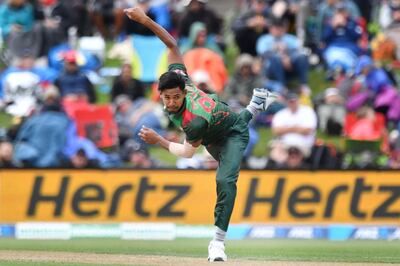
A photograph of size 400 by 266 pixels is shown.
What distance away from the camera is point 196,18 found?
22281 mm

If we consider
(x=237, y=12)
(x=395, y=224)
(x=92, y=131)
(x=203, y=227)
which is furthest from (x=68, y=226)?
(x=237, y=12)

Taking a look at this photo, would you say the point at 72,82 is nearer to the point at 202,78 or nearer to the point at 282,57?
the point at 202,78

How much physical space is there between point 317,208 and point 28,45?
7243 millimetres

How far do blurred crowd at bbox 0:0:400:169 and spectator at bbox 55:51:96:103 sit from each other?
0.02m

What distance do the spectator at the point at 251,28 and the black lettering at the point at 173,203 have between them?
17.6 ft

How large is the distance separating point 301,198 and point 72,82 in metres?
5.27

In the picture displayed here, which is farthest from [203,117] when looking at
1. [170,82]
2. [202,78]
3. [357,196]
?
[202,78]

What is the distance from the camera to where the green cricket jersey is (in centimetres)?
1095

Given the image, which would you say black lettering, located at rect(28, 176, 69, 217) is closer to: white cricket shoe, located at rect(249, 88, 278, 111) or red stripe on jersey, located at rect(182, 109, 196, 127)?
white cricket shoe, located at rect(249, 88, 278, 111)

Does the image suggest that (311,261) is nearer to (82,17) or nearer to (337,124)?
(337,124)

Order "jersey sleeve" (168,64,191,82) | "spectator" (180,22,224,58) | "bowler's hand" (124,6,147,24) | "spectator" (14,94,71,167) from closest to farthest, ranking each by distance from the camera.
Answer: "jersey sleeve" (168,64,191,82), "bowler's hand" (124,6,147,24), "spectator" (14,94,71,167), "spectator" (180,22,224,58)

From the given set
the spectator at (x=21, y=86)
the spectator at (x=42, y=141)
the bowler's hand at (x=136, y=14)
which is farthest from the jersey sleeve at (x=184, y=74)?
the spectator at (x=21, y=86)

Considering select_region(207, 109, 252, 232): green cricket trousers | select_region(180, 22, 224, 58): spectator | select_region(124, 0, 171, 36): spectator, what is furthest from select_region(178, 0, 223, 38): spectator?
select_region(207, 109, 252, 232): green cricket trousers

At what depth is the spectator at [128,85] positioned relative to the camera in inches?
826
